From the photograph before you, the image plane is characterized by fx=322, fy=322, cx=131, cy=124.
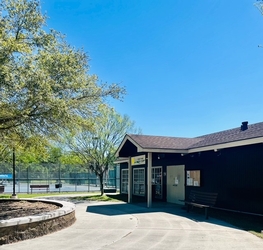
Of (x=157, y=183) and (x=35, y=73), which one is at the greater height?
(x=35, y=73)

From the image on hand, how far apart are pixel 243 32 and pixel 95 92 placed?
16.1 ft

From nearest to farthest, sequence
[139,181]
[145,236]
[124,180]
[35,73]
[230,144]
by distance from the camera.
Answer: [145,236]
[35,73]
[230,144]
[139,181]
[124,180]

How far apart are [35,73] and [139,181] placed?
563 inches

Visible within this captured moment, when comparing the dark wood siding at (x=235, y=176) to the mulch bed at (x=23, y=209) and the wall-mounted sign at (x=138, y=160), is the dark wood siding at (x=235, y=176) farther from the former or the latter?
the mulch bed at (x=23, y=209)

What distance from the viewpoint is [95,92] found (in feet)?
34.9

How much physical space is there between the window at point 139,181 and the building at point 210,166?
15.3 inches

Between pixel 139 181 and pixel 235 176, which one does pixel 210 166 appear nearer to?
pixel 235 176

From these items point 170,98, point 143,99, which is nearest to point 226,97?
point 170,98

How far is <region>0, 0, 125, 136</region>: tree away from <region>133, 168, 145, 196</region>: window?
11682 mm

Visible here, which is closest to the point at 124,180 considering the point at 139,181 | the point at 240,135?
the point at 139,181

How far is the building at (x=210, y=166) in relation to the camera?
11.8 m

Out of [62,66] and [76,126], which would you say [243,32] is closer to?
[62,66]

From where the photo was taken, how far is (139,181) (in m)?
21.5

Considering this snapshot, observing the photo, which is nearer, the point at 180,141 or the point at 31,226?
the point at 31,226
